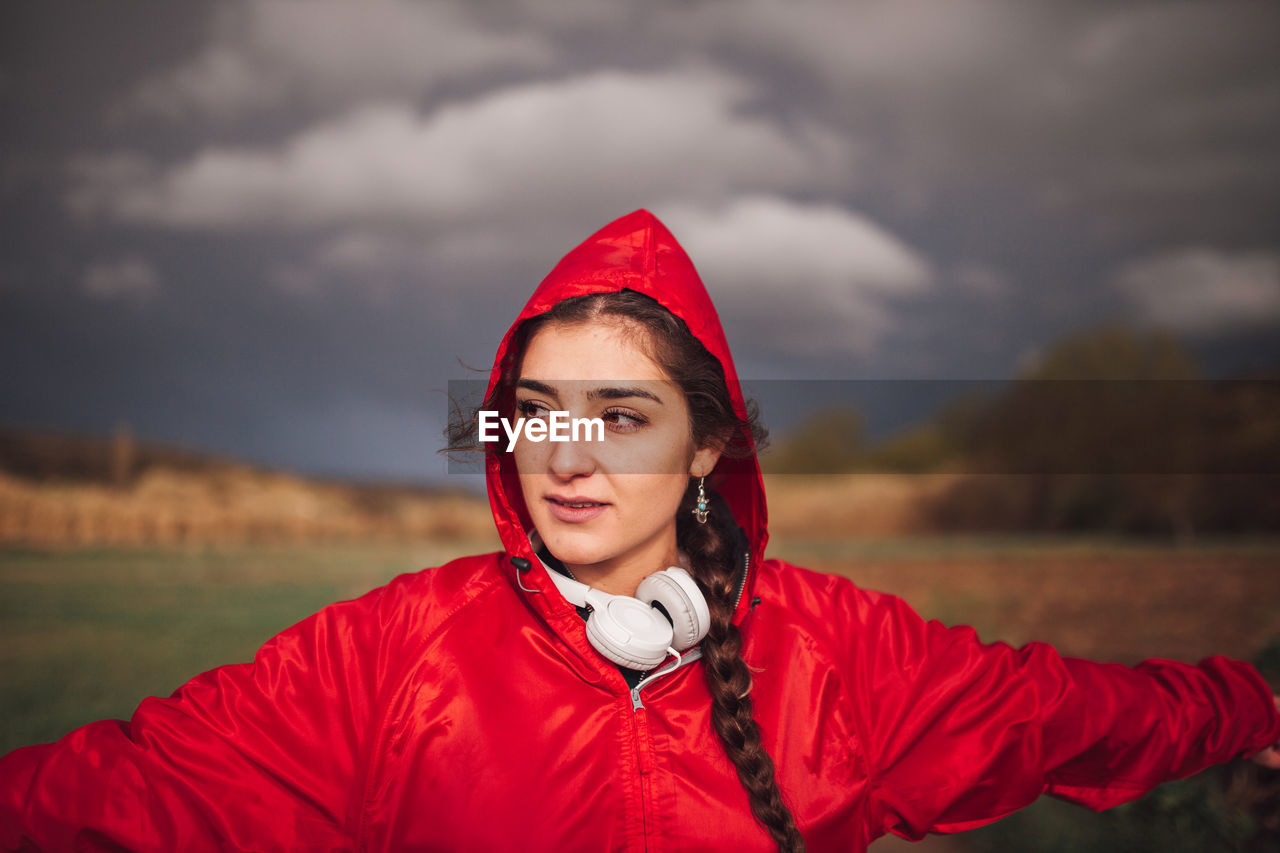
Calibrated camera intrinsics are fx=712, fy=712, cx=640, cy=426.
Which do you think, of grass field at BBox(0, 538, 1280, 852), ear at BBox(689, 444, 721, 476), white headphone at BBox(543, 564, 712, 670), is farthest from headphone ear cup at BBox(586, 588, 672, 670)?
grass field at BBox(0, 538, 1280, 852)

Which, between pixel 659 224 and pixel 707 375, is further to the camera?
pixel 659 224

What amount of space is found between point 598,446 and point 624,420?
0.09 metres

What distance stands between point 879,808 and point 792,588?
1.89 ft

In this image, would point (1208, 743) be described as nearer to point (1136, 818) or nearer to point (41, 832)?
point (1136, 818)

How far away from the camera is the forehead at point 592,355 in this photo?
5.38ft

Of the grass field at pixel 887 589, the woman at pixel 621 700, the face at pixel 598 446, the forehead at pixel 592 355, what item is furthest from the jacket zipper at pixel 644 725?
the grass field at pixel 887 589

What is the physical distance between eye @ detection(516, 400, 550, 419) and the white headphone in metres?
0.44

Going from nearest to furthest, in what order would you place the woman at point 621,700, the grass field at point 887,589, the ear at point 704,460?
the woman at point 621,700 → the ear at point 704,460 → the grass field at point 887,589

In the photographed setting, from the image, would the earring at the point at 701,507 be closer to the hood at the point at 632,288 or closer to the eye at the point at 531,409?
the hood at the point at 632,288

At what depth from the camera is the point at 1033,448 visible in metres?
4.59

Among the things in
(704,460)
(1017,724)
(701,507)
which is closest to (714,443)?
(704,460)

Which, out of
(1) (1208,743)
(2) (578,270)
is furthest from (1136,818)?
(2) (578,270)

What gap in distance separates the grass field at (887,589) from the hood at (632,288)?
78.4 inches

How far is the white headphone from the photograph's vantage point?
5.20 feet
